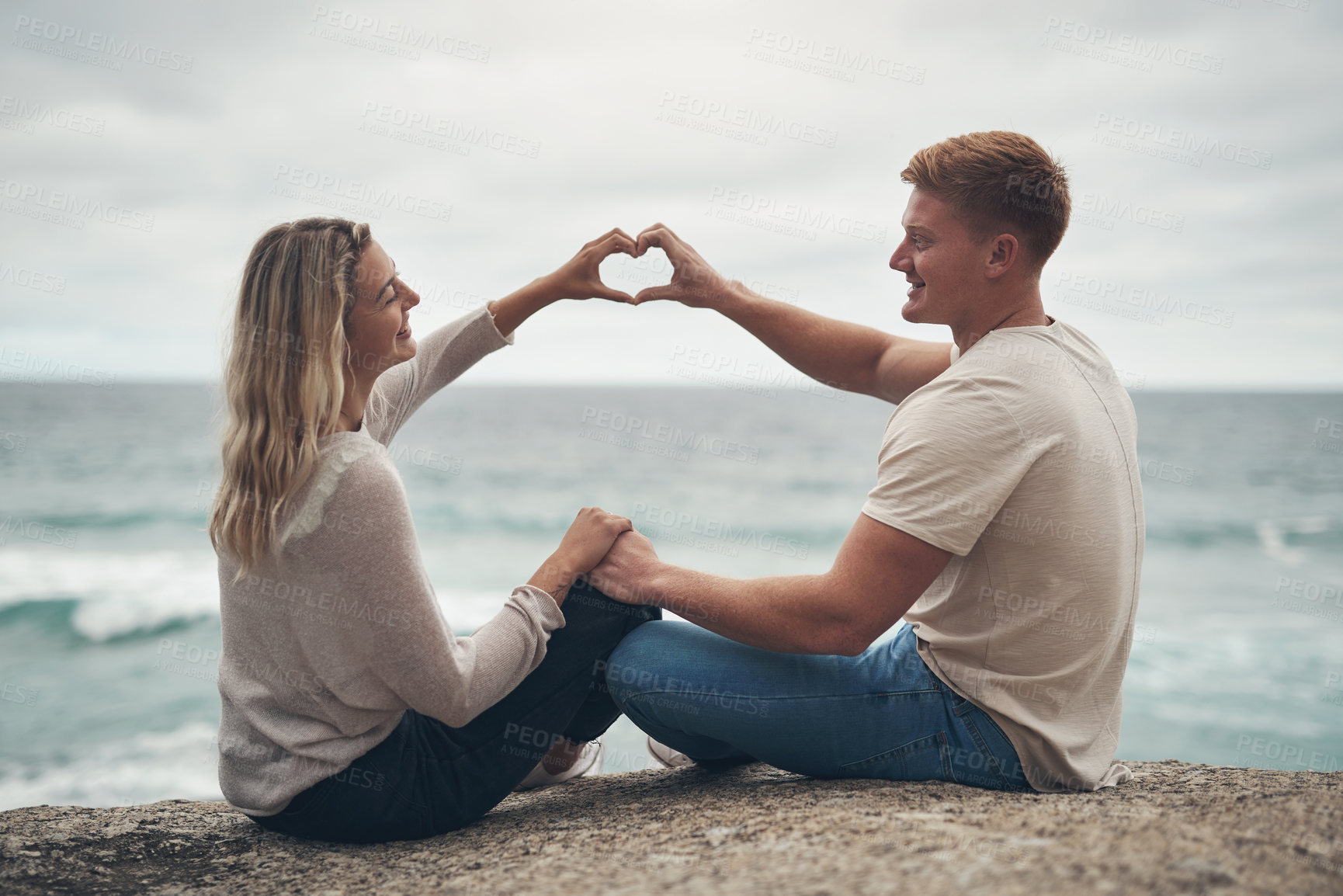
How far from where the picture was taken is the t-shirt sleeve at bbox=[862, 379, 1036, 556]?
2.11m

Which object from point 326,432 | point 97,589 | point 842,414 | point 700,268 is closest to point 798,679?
point 326,432

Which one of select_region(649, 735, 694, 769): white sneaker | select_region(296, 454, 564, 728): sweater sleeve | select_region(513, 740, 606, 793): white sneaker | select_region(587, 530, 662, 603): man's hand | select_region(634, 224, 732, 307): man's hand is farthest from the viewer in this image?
select_region(634, 224, 732, 307): man's hand

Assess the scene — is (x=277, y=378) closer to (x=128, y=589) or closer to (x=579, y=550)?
(x=579, y=550)

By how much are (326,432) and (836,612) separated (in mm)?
1410

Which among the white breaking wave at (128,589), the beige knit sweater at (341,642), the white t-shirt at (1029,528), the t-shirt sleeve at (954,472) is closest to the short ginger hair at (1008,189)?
the white t-shirt at (1029,528)

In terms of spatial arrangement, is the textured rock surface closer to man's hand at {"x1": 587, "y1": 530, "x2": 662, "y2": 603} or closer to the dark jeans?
the dark jeans

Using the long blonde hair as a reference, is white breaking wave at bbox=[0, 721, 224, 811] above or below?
below

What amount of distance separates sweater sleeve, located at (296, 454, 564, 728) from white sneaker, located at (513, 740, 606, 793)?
0.83m

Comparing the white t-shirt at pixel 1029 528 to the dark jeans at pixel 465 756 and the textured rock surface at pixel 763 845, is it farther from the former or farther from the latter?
the dark jeans at pixel 465 756

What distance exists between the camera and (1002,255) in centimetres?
247

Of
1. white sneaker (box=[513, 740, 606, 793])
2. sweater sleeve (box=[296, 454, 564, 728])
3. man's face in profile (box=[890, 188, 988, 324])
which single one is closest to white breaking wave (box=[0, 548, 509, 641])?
white sneaker (box=[513, 740, 606, 793])

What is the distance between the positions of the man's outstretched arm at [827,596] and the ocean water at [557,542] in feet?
4.50

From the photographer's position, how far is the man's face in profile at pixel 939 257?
2.51 m

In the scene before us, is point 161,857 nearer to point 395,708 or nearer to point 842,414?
point 395,708
